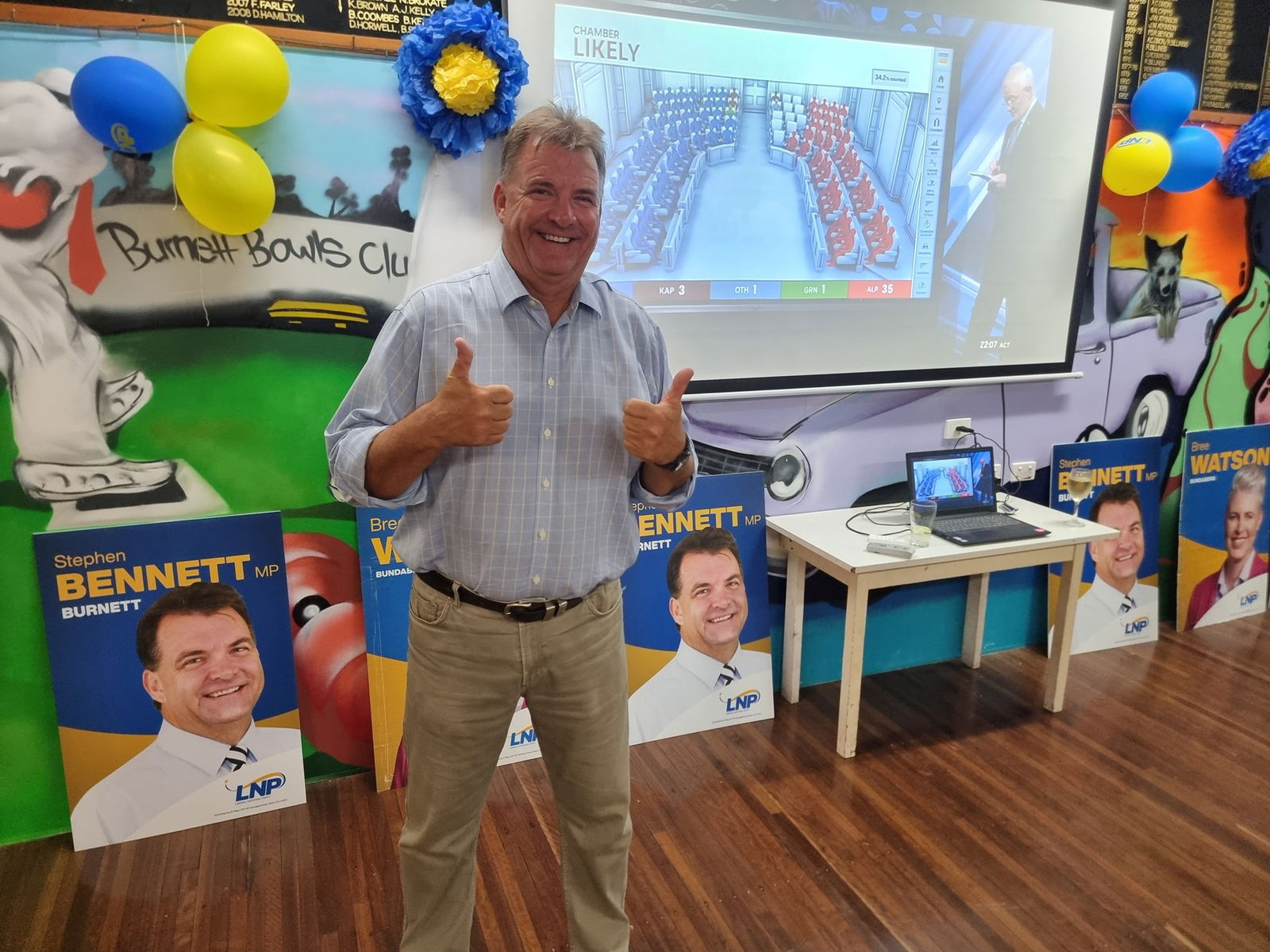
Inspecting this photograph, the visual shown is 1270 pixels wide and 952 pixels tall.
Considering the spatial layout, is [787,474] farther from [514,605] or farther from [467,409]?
[467,409]

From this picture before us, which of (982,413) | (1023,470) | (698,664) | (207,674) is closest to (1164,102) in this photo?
(982,413)

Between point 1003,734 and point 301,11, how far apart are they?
9.82 feet

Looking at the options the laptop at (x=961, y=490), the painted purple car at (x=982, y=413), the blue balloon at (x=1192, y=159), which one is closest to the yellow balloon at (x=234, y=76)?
the painted purple car at (x=982, y=413)

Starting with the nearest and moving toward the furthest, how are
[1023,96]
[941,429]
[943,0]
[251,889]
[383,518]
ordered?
[251,889] → [383,518] → [943,0] → [1023,96] → [941,429]

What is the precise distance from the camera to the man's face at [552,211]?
1417 millimetres

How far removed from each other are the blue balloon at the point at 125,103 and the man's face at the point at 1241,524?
4.16 metres

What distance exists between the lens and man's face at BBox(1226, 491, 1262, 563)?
11.8 ft

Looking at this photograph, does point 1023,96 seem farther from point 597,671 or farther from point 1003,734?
point 597,671

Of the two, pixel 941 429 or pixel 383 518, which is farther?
pixel 941 429

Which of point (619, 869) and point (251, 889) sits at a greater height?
point (619, 869)

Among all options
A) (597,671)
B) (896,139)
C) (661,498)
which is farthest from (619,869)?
(896,139)

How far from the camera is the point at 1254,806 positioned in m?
2.37

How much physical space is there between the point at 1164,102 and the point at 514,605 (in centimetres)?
294

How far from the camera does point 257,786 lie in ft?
7.63
